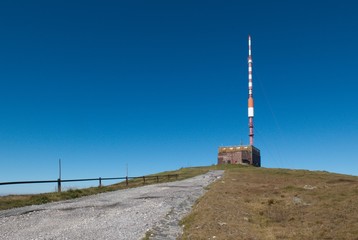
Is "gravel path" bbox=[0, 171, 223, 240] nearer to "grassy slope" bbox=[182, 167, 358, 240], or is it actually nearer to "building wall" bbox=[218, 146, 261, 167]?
"grassy slope" bbox=[182, 167, 358, 240]

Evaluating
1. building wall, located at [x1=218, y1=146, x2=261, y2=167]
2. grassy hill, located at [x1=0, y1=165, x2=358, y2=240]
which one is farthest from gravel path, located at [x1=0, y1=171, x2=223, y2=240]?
building wall, located at [x1=218, y1=146, x2=261, y2=167]

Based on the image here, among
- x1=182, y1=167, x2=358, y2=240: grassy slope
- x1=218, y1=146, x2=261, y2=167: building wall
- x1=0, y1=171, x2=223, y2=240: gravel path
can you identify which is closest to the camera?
x1=182, y1=167, x2=358, y2=240: grassy slope

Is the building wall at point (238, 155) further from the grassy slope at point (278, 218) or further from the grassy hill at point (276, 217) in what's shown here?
the grassy slope at point (278, 218)

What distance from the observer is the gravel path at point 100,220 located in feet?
50.4

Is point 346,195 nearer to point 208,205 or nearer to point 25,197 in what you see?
point 208,205

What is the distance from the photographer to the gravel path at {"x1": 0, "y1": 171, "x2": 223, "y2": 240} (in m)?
15.4

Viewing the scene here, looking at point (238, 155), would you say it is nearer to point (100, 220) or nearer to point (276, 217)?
point (276, 217)

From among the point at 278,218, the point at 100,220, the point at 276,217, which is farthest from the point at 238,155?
the point at 100,220

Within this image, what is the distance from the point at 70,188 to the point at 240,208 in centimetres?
1933

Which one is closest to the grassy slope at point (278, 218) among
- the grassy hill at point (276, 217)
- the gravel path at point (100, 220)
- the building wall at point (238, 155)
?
the grassy hill at point (276, 217)

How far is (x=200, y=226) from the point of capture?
51.7 feet

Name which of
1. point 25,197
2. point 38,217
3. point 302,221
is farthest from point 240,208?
point 25,197

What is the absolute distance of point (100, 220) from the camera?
18.4 meters

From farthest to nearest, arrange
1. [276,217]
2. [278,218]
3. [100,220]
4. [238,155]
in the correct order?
[238,155] → [276,217] → [278,218] → [100,220]
